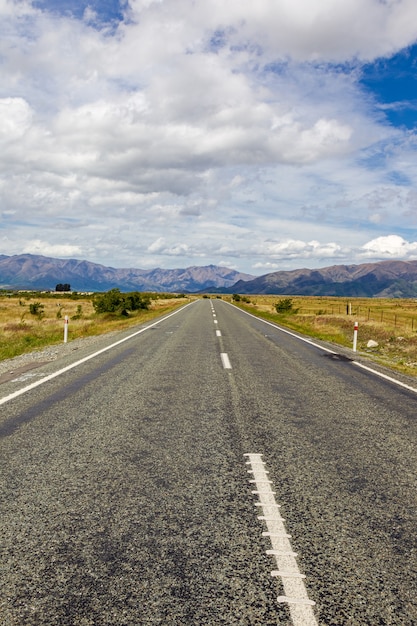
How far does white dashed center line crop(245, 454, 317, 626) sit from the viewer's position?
2.41 metres

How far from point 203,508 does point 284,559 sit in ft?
2.87

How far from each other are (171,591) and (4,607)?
900 mm

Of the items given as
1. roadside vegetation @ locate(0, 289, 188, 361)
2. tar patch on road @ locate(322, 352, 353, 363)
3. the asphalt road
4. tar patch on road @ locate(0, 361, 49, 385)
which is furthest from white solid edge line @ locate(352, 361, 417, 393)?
roadside vegetation @ locate(0, 289, 188, 361)

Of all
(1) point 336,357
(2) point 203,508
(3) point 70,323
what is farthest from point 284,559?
(3) point 70,323

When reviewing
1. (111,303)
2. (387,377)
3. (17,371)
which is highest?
(111,303)

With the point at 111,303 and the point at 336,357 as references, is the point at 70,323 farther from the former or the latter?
the point at 336,357

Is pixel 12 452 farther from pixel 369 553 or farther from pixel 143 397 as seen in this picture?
pixel 369 553

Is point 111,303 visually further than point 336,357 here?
Yes

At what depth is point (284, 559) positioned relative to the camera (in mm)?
2891

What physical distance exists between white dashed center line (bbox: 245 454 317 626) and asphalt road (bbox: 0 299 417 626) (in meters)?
0.01

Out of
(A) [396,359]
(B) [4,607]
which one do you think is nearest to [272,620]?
(B) [4,607]

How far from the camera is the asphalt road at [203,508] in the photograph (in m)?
2.49

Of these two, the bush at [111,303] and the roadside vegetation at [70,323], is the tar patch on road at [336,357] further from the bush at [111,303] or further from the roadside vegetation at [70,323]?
the bush at [111,303]

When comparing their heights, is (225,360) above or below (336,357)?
above
